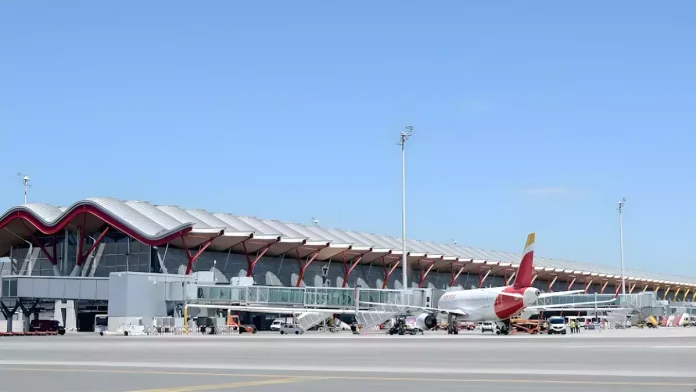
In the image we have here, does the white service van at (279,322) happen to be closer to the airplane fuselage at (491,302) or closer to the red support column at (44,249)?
the airplane fuselage at (491,302)

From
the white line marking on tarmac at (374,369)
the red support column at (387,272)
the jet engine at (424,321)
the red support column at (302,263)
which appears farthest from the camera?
the red support column at (387,272)

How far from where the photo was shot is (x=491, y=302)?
7831cm

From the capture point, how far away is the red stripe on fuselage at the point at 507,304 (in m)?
A: 74.9

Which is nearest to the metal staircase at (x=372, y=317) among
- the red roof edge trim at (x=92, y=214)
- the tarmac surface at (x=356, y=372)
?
the red roof edge trim at (x=92, y=214)

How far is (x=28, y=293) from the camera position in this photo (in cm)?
9112

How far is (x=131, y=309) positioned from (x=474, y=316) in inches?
1357

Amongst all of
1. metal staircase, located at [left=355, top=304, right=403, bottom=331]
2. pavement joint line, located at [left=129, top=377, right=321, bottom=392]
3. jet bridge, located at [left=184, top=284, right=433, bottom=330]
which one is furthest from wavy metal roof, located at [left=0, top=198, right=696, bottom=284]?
pavement joint line, located at [left=129, top=377, right=321, bottom=392]

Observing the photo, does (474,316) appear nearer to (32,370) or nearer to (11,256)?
(32,370)

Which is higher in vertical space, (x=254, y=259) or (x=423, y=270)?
(x=254, y=259)

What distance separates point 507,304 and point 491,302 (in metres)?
2.48

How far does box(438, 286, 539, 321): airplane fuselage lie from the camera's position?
7481 centimetres

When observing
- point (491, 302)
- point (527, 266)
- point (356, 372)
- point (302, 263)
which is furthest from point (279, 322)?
point (356, 372)

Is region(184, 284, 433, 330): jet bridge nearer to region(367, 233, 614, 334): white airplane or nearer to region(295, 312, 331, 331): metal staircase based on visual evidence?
region(295, 312, 331, 331): metal staircase

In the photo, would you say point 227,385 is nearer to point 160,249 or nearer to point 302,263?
point 160,249
